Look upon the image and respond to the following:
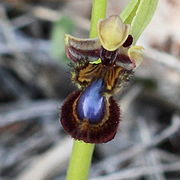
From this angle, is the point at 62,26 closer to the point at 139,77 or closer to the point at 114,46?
the point at 139,77

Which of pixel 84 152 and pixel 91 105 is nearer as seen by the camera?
pixel 91 105

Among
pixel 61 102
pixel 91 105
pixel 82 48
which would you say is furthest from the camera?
pixel 61 102

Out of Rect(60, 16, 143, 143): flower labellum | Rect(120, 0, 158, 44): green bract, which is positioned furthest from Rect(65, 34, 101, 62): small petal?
Rect(120, 0, 158, 44): green bract

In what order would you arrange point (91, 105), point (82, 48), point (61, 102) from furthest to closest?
point (61, 102) → point (82, 48) → point (91, 105)

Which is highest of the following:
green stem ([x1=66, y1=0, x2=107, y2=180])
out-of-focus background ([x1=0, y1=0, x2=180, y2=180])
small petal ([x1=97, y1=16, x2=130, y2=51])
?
small petal ([x1=97, y1=16, x2=130, y2=51])

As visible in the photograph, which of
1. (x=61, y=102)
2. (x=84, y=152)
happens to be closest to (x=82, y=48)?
(x=84, y=152)

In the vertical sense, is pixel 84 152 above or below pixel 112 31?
below

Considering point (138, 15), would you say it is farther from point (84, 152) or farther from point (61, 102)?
point (61, 102)

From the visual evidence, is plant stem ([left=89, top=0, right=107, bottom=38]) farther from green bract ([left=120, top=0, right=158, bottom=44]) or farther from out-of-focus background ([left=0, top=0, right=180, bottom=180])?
out-of-focus background ([left=0, top=0, right=180, bottom=180])
